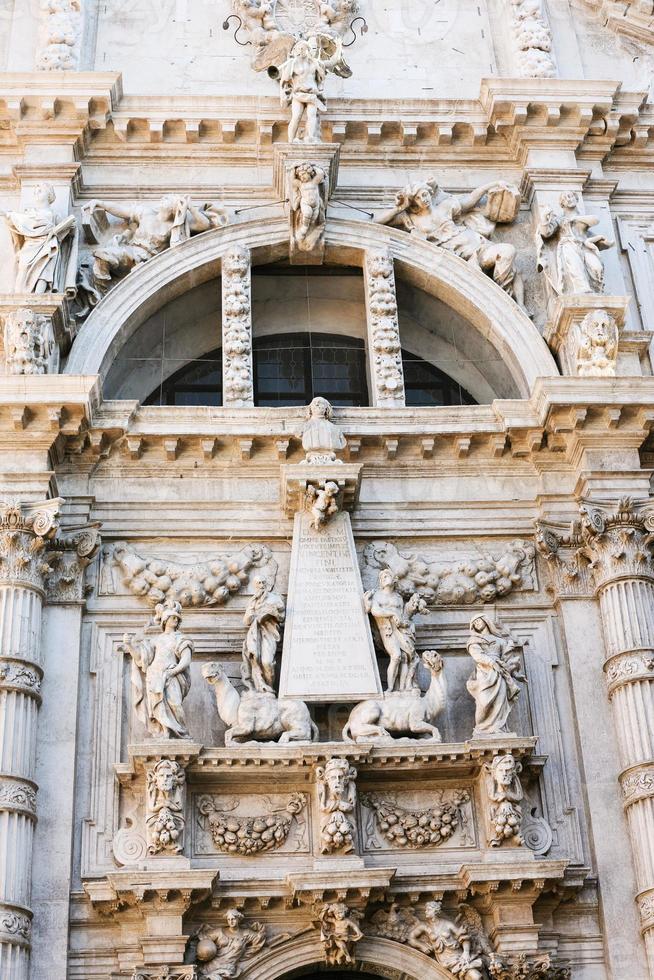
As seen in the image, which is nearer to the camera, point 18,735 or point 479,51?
point 18,735

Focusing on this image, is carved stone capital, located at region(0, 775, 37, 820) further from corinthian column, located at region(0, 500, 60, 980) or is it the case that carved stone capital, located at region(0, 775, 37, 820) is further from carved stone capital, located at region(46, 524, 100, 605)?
carved stone capital, located at region(46, 524, 100, 605)

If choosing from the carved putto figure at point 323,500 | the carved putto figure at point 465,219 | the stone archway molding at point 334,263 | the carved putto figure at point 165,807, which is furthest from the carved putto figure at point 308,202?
the carved putto figure at point 165,807

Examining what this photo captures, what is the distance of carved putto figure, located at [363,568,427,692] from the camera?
13.8 meters

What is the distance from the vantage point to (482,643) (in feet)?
45.3

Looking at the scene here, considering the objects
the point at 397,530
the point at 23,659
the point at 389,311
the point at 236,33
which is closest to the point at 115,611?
the point at 23,659

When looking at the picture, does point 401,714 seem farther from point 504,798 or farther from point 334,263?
point 334,263

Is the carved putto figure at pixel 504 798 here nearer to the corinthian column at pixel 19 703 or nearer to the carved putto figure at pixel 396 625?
the carved putto figure at pixel 396 625

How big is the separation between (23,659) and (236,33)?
897 cm

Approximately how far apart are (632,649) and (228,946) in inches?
185

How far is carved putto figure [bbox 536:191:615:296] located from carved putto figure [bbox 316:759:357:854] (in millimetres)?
5904

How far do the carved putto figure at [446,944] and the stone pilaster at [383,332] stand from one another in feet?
17.8

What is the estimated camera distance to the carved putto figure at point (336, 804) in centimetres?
1277

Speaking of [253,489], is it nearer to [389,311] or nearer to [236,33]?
[389,311]

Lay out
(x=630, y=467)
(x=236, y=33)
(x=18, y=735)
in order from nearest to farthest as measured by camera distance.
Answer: (x=18, y=735) → (x=630, y=467) → (x=236, y=33)
